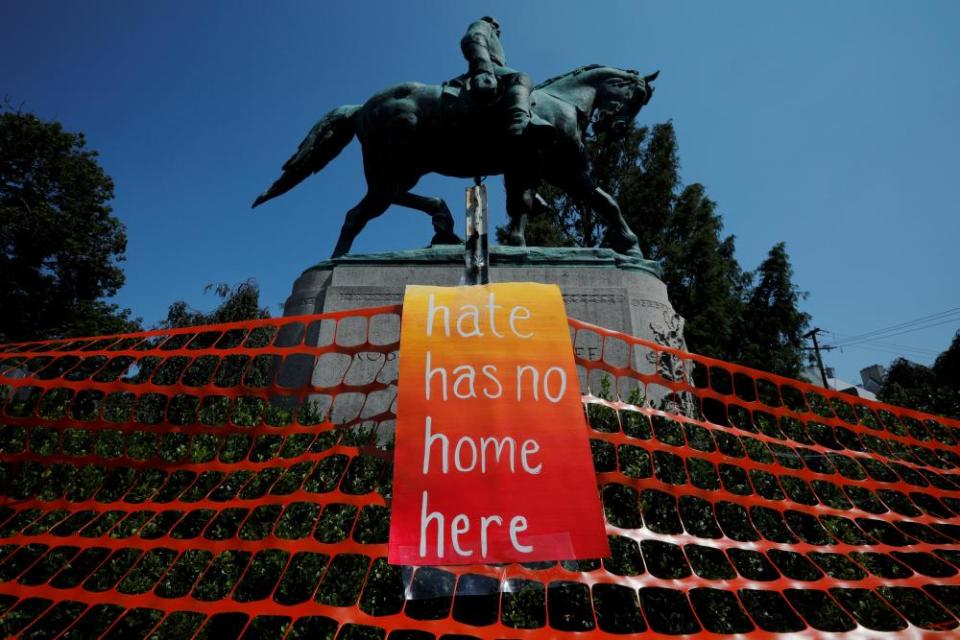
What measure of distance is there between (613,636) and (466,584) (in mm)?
476

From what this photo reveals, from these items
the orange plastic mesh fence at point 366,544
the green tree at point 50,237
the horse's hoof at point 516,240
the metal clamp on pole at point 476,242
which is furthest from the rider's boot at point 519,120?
the green tree at point 50,237

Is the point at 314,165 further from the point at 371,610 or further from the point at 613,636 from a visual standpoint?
the point at 613,636

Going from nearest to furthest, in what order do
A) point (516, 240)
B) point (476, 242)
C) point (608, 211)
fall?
point (476, 242)
point (608, 211)
point (516, 240)

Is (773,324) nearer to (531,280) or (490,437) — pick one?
(531,280)

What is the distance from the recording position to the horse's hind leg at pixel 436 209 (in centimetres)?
670

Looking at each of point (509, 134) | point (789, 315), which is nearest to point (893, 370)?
point (789, 315)

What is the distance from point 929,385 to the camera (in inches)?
208

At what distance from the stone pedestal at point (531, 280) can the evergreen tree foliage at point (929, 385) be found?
216cm

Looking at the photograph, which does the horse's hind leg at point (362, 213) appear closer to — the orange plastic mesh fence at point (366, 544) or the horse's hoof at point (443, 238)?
the horse's hoof at point (443, 238)

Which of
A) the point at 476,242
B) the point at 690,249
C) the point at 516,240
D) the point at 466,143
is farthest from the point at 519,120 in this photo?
the point at 690,249

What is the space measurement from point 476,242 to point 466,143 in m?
4.16

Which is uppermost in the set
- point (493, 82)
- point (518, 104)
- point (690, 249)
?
point (690, 249)

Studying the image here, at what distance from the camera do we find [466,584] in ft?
5.31

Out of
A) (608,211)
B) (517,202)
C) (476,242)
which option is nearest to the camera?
(476,242)
